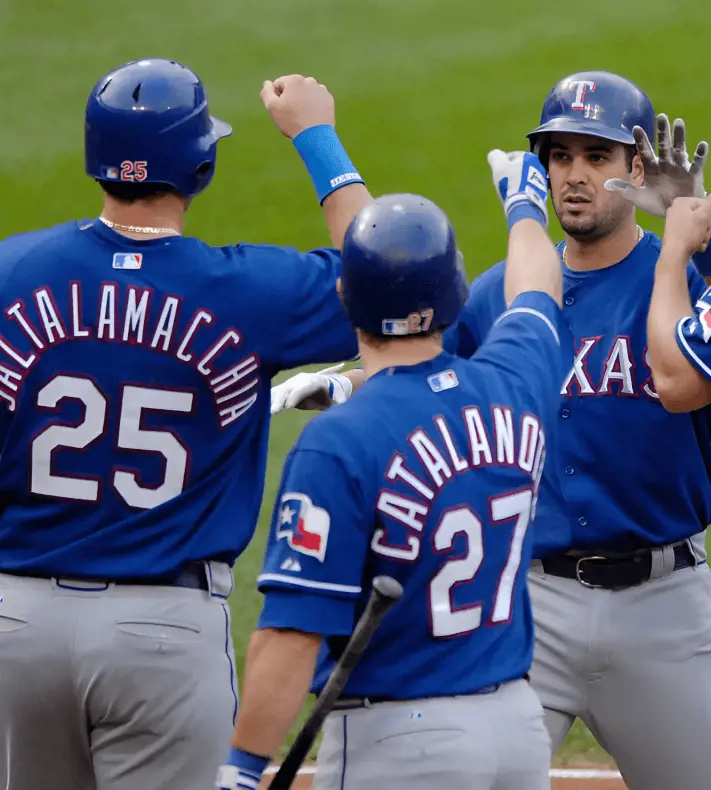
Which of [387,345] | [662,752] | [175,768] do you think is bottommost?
[662,752]

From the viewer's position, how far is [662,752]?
170 inches

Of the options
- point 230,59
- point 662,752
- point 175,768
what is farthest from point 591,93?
point 230,59

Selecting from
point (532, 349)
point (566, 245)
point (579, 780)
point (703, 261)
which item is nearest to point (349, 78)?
point (579, 780)

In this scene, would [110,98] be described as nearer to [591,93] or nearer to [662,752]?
[591,93]

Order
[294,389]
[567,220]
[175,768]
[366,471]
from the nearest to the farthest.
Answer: [366,471], [175,768], [294,389], [567,220]

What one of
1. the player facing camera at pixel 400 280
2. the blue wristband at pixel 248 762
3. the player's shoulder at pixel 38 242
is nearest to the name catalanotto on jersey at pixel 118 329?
the player's shoulder at pixel 38 242

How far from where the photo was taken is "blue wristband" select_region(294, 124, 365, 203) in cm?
394

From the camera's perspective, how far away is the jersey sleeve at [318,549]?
3094 mm

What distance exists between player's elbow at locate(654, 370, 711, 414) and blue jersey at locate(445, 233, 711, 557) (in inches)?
8.4

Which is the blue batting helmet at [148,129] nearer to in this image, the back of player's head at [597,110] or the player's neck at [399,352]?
the player's neck at [399,352]

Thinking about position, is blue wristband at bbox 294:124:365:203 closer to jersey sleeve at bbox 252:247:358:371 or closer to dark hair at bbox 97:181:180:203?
jersey sleeve at bbox 252:247:358:371

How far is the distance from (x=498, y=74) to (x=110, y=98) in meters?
Result: 10.8

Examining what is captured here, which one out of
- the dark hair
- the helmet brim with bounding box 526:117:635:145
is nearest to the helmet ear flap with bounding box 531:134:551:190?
the helmet brim with bounding box 526:117:635:145

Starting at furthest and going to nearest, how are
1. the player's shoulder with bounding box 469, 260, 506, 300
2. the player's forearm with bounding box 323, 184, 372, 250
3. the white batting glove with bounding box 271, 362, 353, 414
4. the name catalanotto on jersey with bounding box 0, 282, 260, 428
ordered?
the player's shoulder with bounding box 469, 260, 506, 300 < the white batting glove with bounding box 271, 362, 353, 414 < the player's forearm with bounding box 323, 184, 372, 250 < the name catalanotto on jersey with bounding box 0, 282, 260, 428
